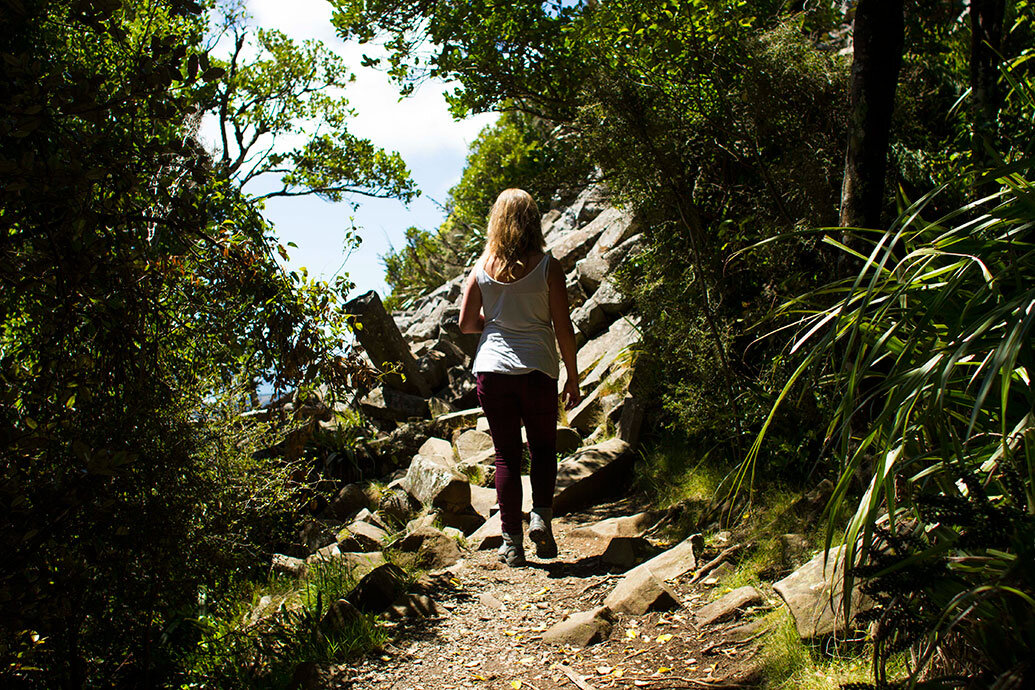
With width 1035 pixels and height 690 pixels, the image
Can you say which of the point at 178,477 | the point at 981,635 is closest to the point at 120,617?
the point at 178,477

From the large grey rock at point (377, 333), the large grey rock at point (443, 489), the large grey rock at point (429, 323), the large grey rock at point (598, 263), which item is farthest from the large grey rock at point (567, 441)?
the large grey rock at point (429, 323)

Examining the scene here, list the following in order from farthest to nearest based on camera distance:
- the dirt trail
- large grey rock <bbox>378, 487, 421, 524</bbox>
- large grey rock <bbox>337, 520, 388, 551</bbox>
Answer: large grey rock <bbox>378, 487, 421, 524</bbox> → large grey rock <bbox>337, 520, 388, 551</bbox> → the dirt trail

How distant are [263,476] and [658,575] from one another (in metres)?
2.33

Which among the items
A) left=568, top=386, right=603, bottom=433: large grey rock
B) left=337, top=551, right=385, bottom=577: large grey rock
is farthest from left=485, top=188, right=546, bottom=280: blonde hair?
left=568, top=386, right=603, bottom=433: large grey rock

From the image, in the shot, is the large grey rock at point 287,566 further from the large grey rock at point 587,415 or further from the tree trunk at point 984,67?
the tree trunk at point 984,67

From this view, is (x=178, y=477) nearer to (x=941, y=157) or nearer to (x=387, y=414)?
(x=941, y=157)

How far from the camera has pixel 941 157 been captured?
4930 millimetres

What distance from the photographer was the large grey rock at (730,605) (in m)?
3.09

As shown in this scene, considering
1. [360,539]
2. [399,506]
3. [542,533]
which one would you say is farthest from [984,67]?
[399,506]

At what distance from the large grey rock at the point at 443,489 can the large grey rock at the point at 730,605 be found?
2.70 meters

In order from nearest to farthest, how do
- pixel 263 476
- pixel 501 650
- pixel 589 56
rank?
pixel 501 650, pixel 263 476, pixel 589 56

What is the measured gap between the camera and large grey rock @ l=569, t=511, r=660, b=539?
467 cm

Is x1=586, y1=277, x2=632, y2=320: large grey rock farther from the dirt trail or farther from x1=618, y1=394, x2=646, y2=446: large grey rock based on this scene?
the dirt trail

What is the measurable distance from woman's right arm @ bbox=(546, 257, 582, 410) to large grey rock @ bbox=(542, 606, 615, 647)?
3.95ft
